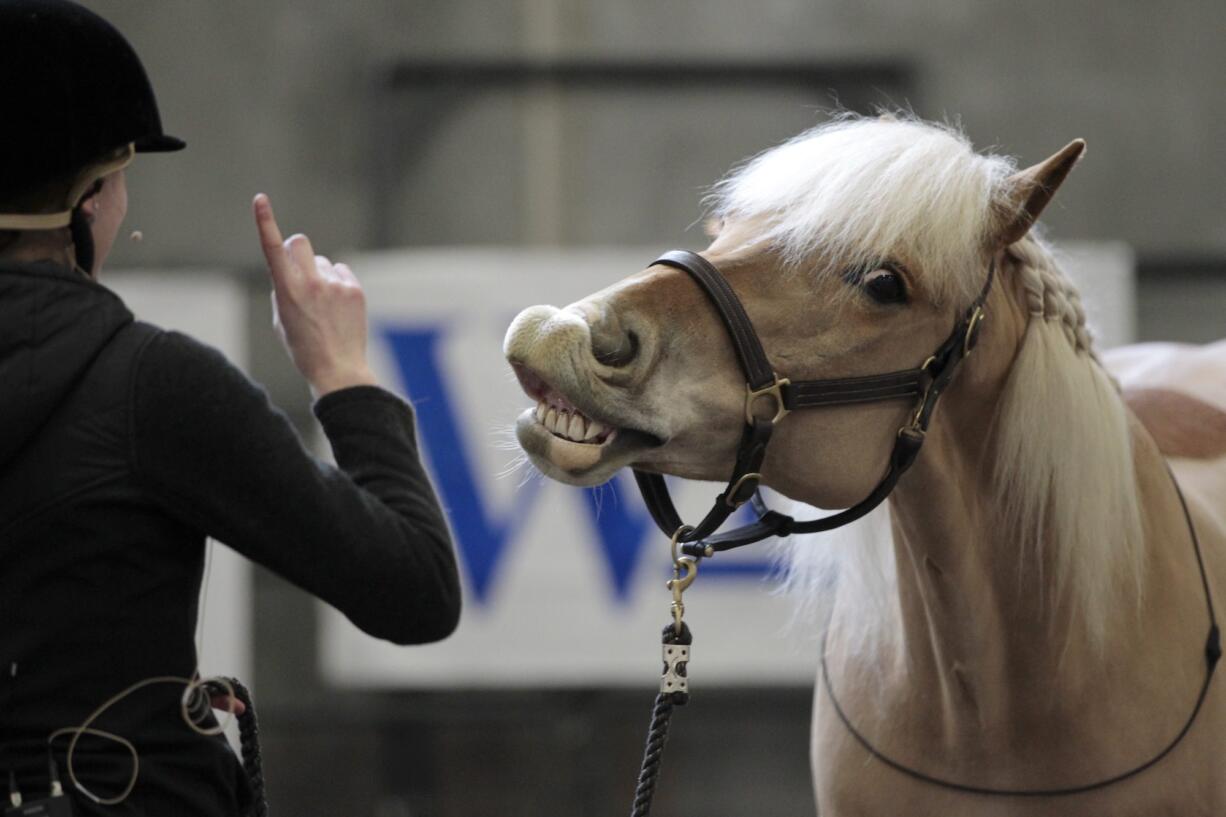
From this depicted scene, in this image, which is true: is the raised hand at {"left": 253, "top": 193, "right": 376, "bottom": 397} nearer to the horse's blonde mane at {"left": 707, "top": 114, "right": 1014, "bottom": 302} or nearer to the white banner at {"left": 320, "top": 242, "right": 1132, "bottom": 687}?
the horse's blonde mane at {"left": 707, "top": 114, "right": 1014, "bottom": 302}

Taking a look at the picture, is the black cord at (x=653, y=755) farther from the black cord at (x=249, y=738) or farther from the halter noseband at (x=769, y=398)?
the black cord at (x=249, y=738)

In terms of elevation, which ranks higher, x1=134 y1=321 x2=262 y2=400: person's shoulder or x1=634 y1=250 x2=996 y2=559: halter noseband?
x1=134 y1=321 x2=262 y2=400: person's shoulder

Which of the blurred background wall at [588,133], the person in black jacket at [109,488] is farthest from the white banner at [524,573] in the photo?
the person in black jacket at [109,488]

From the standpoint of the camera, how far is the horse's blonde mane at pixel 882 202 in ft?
4.36

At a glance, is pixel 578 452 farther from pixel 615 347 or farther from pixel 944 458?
pixel 944 458

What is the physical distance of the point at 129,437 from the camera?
104 centimetres

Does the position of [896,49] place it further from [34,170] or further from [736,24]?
[34,170]

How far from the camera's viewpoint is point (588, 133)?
15.5ft

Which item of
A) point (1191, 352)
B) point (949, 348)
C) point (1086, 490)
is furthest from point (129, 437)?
point (1191, 352)

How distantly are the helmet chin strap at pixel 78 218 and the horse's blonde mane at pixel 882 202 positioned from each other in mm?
626

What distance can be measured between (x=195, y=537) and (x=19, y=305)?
23cm

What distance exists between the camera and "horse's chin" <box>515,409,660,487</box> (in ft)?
4.02

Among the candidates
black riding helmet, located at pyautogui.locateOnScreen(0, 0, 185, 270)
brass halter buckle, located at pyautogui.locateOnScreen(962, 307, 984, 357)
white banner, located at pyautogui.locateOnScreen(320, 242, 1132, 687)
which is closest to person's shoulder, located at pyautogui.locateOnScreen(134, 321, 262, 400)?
black riding helmet, located at pyautogui.locateOnScreen(0, 0, 185, 270)

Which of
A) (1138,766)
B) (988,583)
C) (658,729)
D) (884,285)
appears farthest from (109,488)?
(1138,766)
